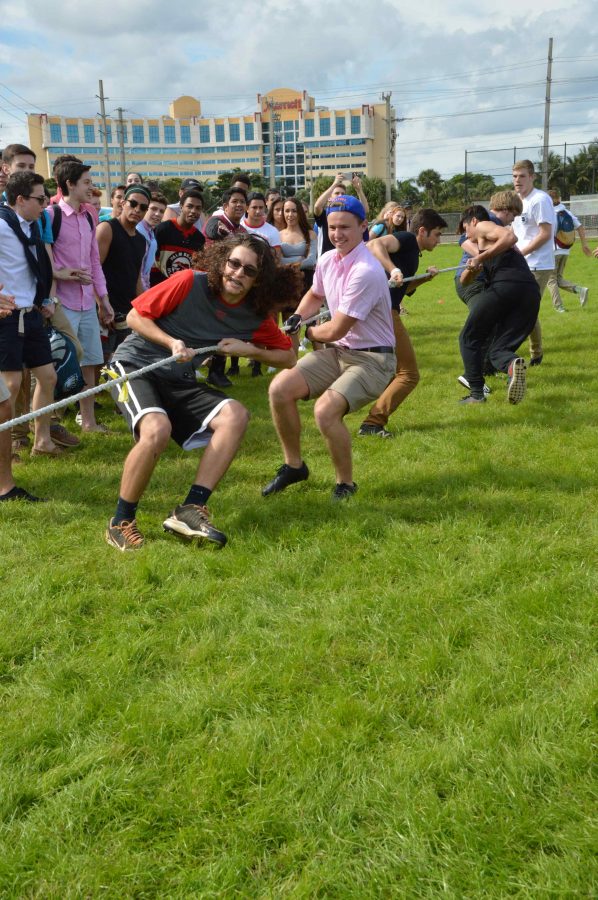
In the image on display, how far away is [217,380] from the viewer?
928cm

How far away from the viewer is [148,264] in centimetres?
830

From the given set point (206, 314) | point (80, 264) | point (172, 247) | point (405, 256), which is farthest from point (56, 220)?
point (405, 256)

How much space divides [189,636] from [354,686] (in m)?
0.85

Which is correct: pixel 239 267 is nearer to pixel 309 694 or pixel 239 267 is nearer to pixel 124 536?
pixel 124 536

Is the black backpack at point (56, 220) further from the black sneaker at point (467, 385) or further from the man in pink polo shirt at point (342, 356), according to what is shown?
the black sneaker at point (467, 385)

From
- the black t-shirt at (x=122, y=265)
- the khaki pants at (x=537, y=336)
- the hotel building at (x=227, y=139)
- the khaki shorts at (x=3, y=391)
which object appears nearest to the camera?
the khaki shorts at (x=3, y=391)

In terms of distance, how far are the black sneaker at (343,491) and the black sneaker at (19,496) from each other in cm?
199

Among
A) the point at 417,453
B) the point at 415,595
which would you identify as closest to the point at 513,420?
the point at 417,453

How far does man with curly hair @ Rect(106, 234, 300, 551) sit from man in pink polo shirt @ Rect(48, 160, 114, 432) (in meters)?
2.30

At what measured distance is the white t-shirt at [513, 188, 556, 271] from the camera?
9695 millimetres

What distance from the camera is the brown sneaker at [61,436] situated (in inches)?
266

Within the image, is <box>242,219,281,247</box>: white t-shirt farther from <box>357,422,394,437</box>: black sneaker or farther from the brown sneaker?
the brown sneaker

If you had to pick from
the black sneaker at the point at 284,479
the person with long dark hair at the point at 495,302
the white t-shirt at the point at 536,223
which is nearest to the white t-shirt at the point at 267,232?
the person with long dark hair at the point at 495,302

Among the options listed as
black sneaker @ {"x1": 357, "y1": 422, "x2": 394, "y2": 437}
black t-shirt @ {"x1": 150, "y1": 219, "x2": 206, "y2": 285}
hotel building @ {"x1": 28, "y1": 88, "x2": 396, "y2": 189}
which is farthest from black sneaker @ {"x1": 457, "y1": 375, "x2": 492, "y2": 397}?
hotel building @ {"x1": 28, "y1": 88, "x2": 396, "y2": 189}
